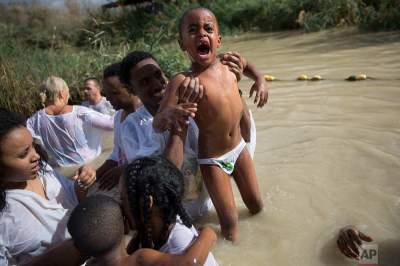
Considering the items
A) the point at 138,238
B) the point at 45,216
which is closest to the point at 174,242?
the point at 138,238

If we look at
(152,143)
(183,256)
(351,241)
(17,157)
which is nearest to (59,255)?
(17,157)

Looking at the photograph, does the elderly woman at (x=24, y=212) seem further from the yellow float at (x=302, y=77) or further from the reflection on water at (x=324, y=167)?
the yellow float at (x=302, y=77)

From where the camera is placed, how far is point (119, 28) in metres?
16.1

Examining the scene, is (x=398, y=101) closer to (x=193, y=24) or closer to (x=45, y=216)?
(x=193, y=24)

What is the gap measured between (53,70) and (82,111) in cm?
275

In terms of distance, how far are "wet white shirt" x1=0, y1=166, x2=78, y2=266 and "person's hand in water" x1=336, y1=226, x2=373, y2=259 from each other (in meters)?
1.56

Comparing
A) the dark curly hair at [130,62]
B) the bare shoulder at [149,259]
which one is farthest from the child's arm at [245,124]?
the bare shoulder at [149,259]

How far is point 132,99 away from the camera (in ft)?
10.6

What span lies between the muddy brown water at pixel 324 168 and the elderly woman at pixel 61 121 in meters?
0.76

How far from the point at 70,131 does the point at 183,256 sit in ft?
9.20

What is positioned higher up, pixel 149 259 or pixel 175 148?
pixel 175 148

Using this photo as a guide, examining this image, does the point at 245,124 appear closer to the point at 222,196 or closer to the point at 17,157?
the point at 222,196

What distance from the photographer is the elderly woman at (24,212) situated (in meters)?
1.94

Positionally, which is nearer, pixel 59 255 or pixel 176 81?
pixel 59 255
